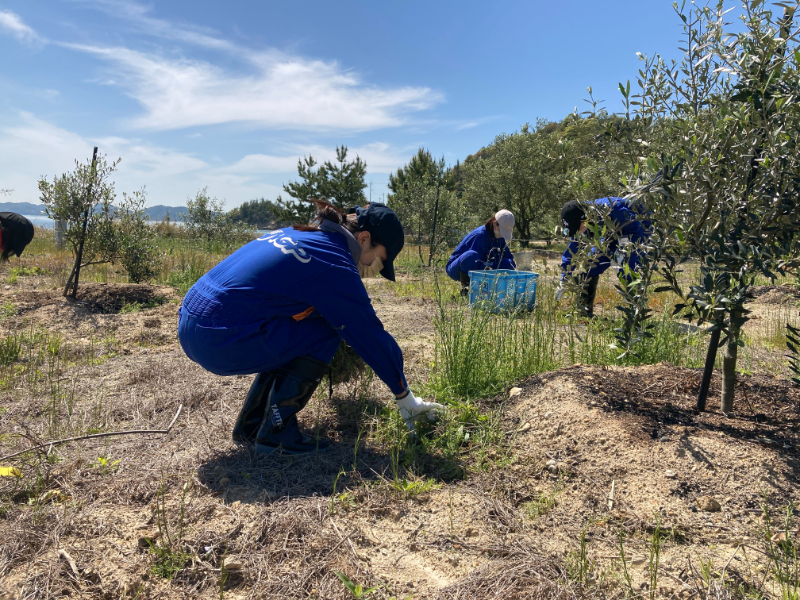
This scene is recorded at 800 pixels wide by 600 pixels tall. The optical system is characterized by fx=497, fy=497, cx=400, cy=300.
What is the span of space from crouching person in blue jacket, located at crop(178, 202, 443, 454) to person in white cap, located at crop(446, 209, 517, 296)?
3688 millimetres

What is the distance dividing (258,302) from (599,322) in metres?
2.62

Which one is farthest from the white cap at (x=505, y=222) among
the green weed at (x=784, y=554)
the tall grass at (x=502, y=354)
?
the green weed at (x=784, y=554)

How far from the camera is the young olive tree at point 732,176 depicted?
1837mm

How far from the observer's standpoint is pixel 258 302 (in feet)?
7.59

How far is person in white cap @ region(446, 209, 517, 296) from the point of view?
600cm

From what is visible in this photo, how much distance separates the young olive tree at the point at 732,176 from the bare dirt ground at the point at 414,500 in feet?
1.92

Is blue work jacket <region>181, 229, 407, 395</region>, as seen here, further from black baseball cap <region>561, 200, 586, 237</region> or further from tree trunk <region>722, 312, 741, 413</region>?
black baseball cap <region>561, 200, 586, 237</region>

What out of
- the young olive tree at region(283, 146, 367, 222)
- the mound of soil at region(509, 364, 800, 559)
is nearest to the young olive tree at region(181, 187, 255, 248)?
the young olive tree at region(283, 146, 367, 222)

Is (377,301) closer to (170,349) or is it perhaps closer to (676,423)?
(170,349)

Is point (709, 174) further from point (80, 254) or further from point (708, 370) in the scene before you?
point (80, 254)

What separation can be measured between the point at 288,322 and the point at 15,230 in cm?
506

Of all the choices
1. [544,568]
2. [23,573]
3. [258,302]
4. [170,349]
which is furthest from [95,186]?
[544,568]

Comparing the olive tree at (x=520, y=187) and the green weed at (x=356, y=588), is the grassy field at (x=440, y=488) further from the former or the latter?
the olive tree at (x=520, y=187)

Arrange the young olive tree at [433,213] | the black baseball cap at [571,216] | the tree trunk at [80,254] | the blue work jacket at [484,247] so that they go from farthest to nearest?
1. the young olive tree at [433,213]
2. the tree trunk at [80,254]
3. the blue work jacket at [484,247]
4. the black baseball cap at [571,216]
